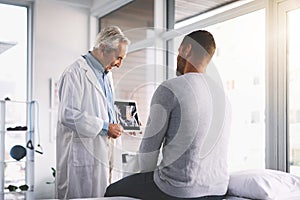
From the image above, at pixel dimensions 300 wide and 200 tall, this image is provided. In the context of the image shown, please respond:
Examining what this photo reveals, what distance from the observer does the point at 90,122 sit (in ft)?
6.46

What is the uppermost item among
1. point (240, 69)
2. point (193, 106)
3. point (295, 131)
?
point (240, 69)

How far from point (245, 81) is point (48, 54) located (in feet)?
7.72

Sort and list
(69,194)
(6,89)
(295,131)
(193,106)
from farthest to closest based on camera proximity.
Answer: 1. (6,89)
2. (295,131)
3. (69,194)
4. (193,106)

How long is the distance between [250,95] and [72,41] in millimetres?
2398

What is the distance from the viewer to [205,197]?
4.82 ft

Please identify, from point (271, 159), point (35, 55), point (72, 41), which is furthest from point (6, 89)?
point (271, 159)

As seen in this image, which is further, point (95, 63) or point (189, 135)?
point (95, 63)

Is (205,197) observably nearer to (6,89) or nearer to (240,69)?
(240,69)

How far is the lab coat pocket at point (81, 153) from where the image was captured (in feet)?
6.73

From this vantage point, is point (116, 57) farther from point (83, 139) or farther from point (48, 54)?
point (48, 54)

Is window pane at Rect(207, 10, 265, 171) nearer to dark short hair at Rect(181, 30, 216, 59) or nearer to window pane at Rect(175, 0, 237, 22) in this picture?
window pane at Rect(175, 0, 237, 22)

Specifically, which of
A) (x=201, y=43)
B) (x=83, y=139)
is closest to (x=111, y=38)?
(x=83, y=139)

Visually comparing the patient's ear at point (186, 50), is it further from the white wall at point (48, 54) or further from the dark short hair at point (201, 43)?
the white wall at point (48, 54)

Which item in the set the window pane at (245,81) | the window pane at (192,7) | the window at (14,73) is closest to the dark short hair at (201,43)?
the window pane at (245,81)
